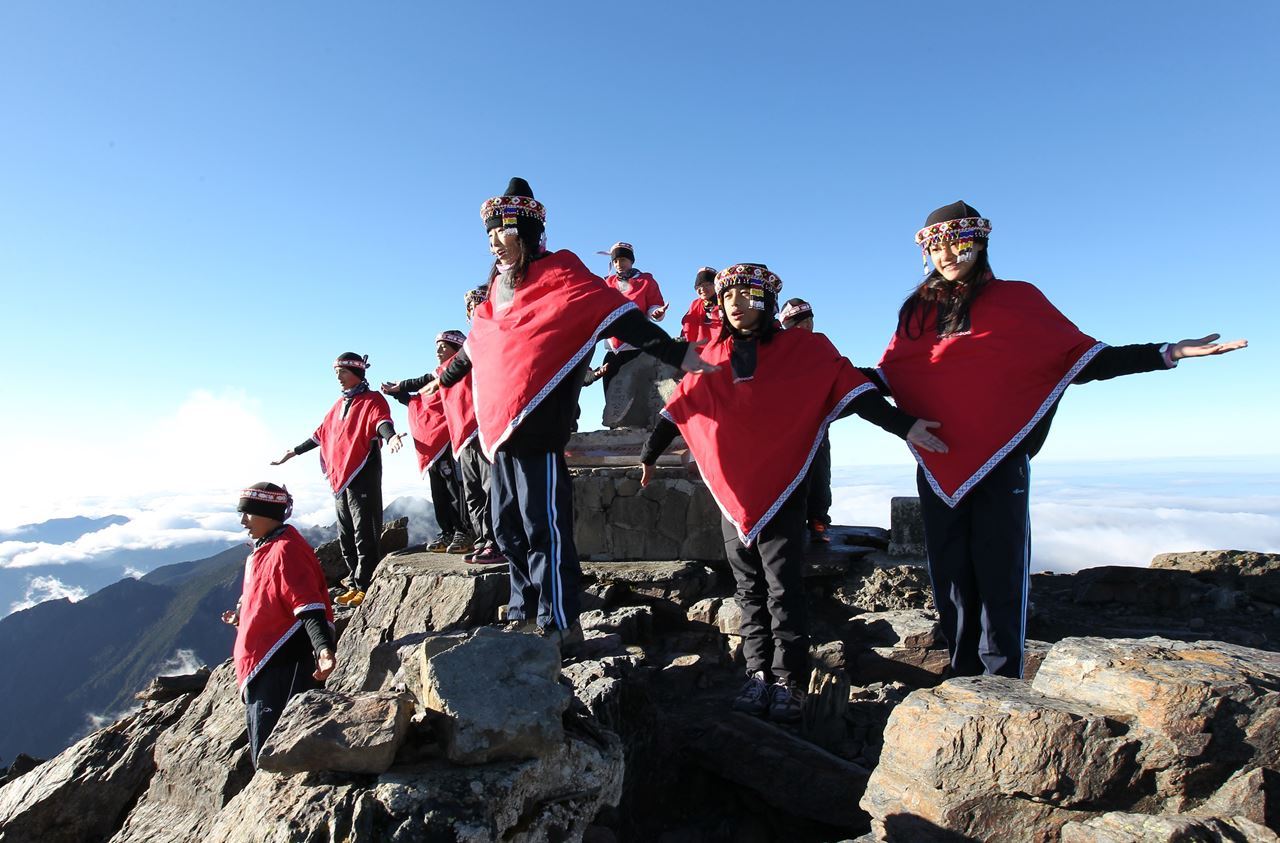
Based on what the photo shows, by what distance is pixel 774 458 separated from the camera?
332cm

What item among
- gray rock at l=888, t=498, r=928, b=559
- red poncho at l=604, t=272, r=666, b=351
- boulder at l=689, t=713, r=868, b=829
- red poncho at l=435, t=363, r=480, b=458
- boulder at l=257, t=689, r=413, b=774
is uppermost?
red poncho at l=604, t=272, r=666, b=351

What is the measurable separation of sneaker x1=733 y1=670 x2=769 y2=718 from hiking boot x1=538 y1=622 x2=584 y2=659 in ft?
2.81

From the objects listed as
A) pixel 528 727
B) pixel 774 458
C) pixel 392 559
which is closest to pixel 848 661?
pixel 774 458

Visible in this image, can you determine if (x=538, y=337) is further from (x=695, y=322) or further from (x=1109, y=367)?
(x=695, y=322)

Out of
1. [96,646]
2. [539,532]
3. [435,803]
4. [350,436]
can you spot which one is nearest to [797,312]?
[539,532]

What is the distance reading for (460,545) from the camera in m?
6.17

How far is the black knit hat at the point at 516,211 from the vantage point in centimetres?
355

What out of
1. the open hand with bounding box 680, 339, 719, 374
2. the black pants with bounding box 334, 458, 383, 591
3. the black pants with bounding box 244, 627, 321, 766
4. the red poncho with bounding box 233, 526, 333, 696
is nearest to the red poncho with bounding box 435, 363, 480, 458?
the black pants with bounding box 334, 458, 383, 591

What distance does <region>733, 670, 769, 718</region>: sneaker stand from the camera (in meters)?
3.23

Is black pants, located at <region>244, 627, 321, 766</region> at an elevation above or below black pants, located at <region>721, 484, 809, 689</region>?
below

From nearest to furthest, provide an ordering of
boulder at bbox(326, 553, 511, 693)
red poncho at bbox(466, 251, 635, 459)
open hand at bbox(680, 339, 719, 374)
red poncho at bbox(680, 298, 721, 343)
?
open hand at bbox(680, 339, 719, 374) → red poncho at bbox(466, 251, 635, 459) → boulder at bbox(326, 553, 511, 693) → red poncho at bbox(680, 298, 721, 343)

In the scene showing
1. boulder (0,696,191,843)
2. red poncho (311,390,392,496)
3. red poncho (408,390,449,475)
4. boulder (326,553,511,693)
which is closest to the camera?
boulder (326,553,511,693)

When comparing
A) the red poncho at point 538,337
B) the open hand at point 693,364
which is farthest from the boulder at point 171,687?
the open hand at point 693,364

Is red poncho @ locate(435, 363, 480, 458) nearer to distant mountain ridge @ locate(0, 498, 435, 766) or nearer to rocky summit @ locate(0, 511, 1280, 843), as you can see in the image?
rocky summit @ locate(0, 511, 1280, 843)
